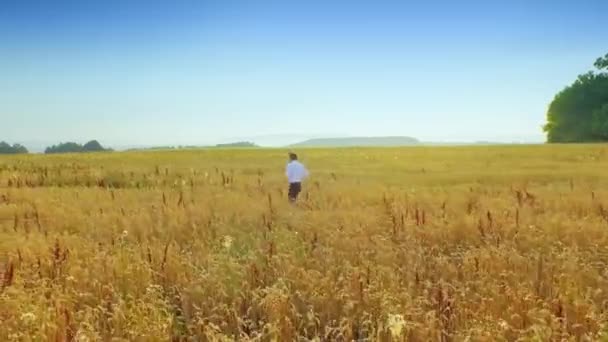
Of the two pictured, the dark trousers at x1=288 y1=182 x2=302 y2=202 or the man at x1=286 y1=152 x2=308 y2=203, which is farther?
the dark trousers at x1=288 y1=182 x2=302 y2=202

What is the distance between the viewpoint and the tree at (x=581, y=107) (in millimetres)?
57000

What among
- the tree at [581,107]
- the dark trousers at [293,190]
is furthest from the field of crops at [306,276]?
the tree at [581,107]

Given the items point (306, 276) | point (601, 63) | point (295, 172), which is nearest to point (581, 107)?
point (601, 63)

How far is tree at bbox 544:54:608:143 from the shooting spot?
187 feet

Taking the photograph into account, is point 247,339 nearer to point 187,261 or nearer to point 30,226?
point 187,261

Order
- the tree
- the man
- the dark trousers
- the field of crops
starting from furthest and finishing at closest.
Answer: the tree → the dark trousers → the man → the field of crops

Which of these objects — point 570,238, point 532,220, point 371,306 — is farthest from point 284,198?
point 371,306

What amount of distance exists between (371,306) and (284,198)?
9.00 metres

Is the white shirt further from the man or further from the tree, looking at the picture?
the tree

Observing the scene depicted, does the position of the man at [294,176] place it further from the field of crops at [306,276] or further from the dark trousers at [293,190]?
the field of crops at [306,276]

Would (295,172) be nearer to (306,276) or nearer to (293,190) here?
(293,190)

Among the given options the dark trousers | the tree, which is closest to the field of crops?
the dark trousers

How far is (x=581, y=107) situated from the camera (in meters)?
59.1

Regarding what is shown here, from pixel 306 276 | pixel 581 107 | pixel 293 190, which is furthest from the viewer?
pixel 581 107
